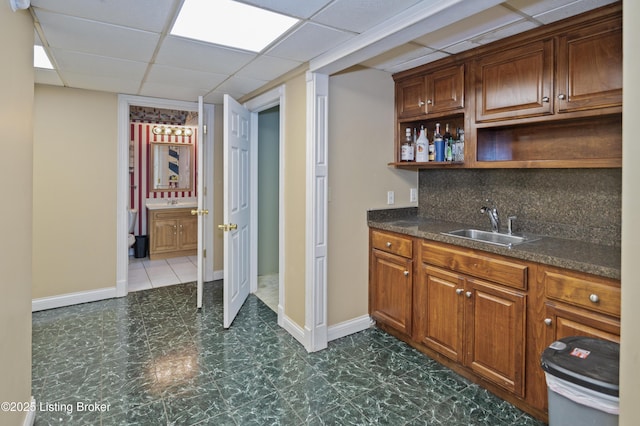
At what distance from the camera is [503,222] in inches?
108

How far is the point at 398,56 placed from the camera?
270cm

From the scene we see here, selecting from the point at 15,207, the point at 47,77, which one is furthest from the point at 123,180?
the point at 15,207

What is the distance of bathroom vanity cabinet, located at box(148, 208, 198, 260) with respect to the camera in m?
5.70

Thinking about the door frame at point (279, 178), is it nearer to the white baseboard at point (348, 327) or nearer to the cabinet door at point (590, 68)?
the white baseboard at point (348, 327)

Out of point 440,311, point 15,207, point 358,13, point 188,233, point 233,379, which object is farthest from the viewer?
point 188,233

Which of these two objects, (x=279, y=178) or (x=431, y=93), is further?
(x=279, y=178)

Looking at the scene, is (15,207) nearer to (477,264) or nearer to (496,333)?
(477,264)

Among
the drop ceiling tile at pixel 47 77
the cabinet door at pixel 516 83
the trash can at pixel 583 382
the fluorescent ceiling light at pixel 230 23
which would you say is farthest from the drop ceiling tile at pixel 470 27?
the drop ceiling tile at pixel 47 77

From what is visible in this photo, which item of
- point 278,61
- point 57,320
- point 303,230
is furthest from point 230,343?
point 278,61

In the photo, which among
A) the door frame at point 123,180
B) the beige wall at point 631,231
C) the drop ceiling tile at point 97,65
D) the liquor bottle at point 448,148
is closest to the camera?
the beige wall at point 631,231

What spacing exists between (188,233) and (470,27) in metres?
5.10

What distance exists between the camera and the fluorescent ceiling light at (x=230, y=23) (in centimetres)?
186

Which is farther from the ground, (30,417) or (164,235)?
(164,235)

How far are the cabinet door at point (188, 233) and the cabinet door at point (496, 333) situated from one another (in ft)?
15.7
